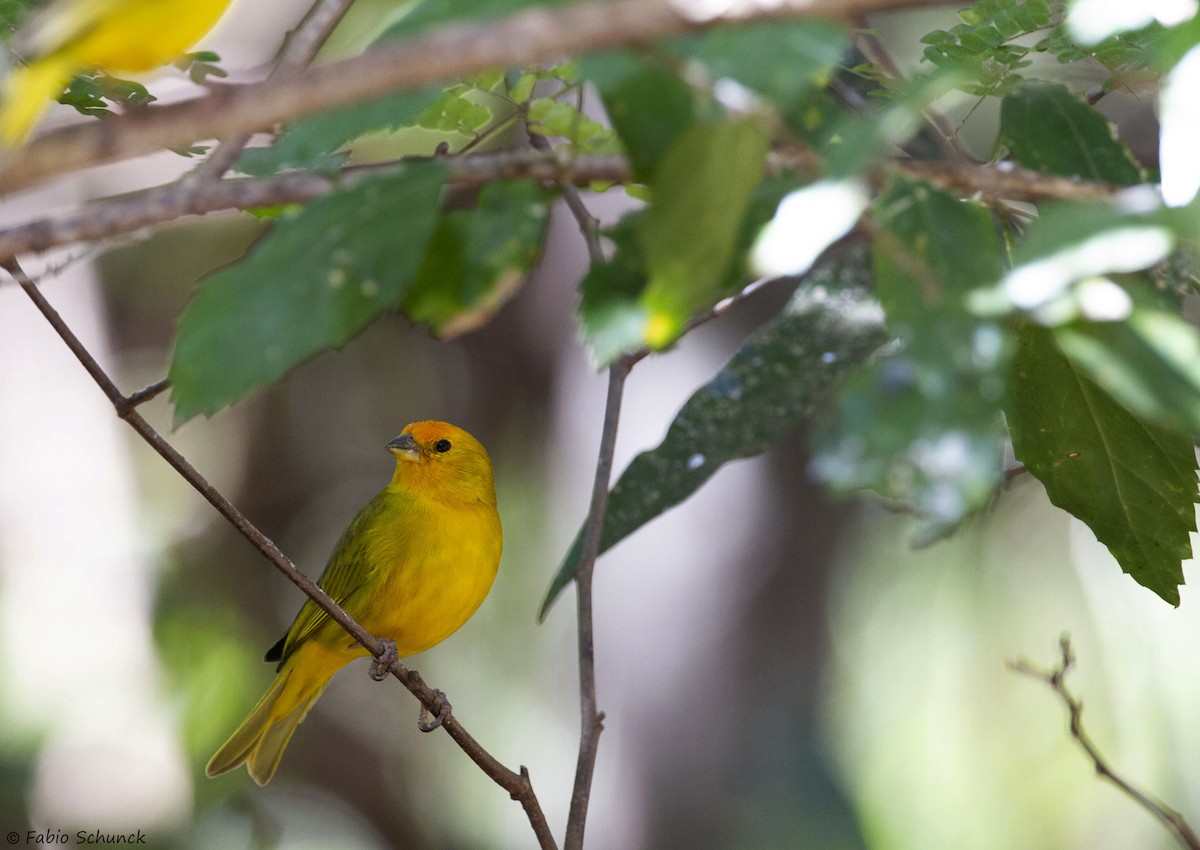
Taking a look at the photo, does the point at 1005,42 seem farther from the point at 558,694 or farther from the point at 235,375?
the point at 558,694

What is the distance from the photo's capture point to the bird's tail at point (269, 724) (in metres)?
3.96

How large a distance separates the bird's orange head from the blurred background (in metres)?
1.47

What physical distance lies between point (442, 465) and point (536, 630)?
8.80 feet

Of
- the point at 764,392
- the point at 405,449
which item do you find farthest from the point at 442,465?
the point at 764,392

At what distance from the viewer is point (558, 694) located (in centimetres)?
628

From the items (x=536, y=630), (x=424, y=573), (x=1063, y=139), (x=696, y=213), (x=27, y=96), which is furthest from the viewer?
(x=536, y=630)

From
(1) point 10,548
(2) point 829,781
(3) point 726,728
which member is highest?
(1) point 10,548

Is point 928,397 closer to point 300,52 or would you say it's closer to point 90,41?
point 300,52

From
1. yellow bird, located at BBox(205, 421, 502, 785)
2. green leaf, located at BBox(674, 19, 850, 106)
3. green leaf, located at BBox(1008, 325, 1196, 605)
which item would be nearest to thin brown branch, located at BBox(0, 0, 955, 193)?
green leaf, located at BBox(674, 19, 850, 106)

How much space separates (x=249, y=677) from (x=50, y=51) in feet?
15.4

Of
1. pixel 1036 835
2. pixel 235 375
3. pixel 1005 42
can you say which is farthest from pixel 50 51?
pixel 1036 835

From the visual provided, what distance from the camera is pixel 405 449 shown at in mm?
3902

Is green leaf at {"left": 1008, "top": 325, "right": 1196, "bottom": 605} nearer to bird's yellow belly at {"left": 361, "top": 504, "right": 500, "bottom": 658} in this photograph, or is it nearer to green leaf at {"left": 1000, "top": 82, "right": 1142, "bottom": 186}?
green leaf at {"left": 1000, "top": 82, "right": 1142, "bottom": 186}

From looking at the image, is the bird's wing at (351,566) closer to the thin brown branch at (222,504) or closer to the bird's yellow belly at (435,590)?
the bird's yellow belly at (435,590)
